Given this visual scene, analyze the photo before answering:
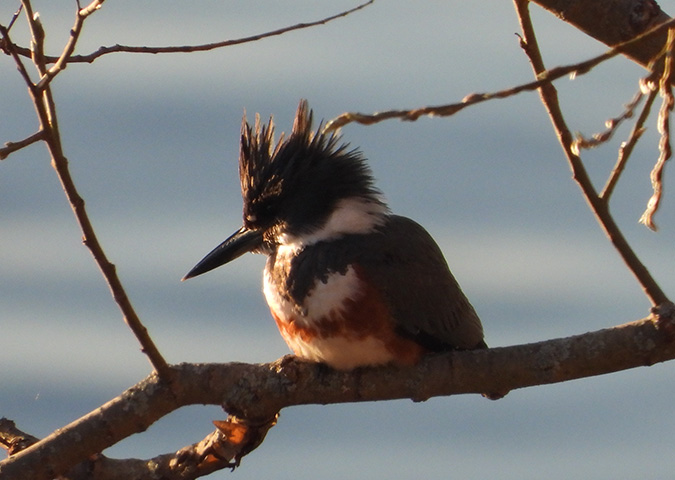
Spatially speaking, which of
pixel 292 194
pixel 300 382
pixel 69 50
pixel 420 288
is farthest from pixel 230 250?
pixel 69 50

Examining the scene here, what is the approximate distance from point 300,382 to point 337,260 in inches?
16.3

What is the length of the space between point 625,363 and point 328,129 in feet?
2.83

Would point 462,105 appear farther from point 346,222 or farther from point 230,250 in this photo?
point 230,250

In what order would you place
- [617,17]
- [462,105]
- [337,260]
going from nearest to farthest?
1. [462,105]
2. [617,17]
3. [337,260]

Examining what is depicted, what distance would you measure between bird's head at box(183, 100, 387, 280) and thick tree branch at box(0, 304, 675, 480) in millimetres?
549

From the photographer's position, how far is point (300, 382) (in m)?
1.85

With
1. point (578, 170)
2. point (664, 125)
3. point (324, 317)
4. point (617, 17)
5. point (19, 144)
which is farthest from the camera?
point (324, 317)

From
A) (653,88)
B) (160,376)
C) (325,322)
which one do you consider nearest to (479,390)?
(325,322)

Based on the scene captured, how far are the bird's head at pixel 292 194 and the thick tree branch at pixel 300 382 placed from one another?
55 centimetres

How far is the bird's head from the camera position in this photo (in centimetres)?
237

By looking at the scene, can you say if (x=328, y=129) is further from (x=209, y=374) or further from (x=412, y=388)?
(x=412, y=388)

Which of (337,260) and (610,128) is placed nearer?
(610,128)

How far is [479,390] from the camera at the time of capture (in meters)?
1.80

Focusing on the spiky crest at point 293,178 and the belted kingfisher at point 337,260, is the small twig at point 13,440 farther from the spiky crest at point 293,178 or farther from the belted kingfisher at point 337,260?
the spiky crest at point 293,178
